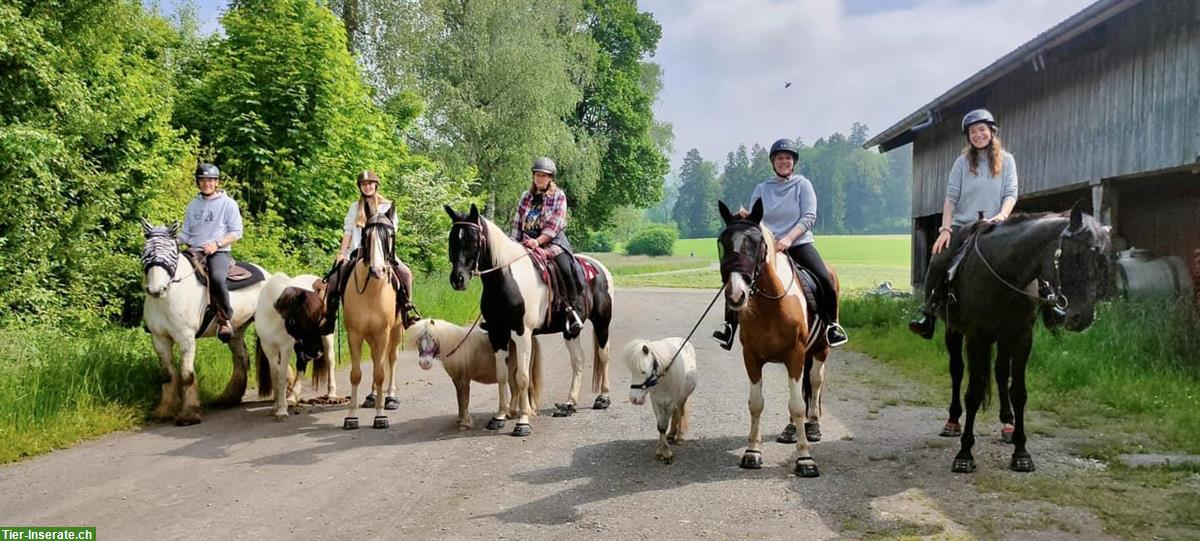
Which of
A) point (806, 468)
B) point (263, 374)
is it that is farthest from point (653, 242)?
point (806, 468)

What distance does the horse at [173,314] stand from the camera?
722cm

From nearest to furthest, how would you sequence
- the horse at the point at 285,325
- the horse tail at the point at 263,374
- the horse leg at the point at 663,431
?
1. the horse leg at the point at 663,431
2. the horse at the point at 285,325
3. the horse tail at the point at 263,374

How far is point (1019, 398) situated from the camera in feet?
19.1

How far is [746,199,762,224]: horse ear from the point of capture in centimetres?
537

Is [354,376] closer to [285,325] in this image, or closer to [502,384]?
[285,325]

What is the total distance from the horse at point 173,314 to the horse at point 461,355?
2.24 meters

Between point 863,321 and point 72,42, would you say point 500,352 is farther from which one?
point 863,321

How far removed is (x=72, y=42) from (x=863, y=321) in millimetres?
14439

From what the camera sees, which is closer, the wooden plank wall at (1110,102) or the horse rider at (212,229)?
the horse rider at (212,229)

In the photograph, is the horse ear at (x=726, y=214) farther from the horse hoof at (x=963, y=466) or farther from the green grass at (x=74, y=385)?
the green grass at (x=74, y=385)

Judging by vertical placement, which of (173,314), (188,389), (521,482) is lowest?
(521,482)

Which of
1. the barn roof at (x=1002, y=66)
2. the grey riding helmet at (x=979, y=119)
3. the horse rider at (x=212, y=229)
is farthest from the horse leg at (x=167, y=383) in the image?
the barn roof at (x=1002, y=66)

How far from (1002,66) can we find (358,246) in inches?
500

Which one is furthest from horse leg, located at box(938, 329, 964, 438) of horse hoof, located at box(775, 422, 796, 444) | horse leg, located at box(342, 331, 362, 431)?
horse leg, located at box(342, 331, 362, 431)
